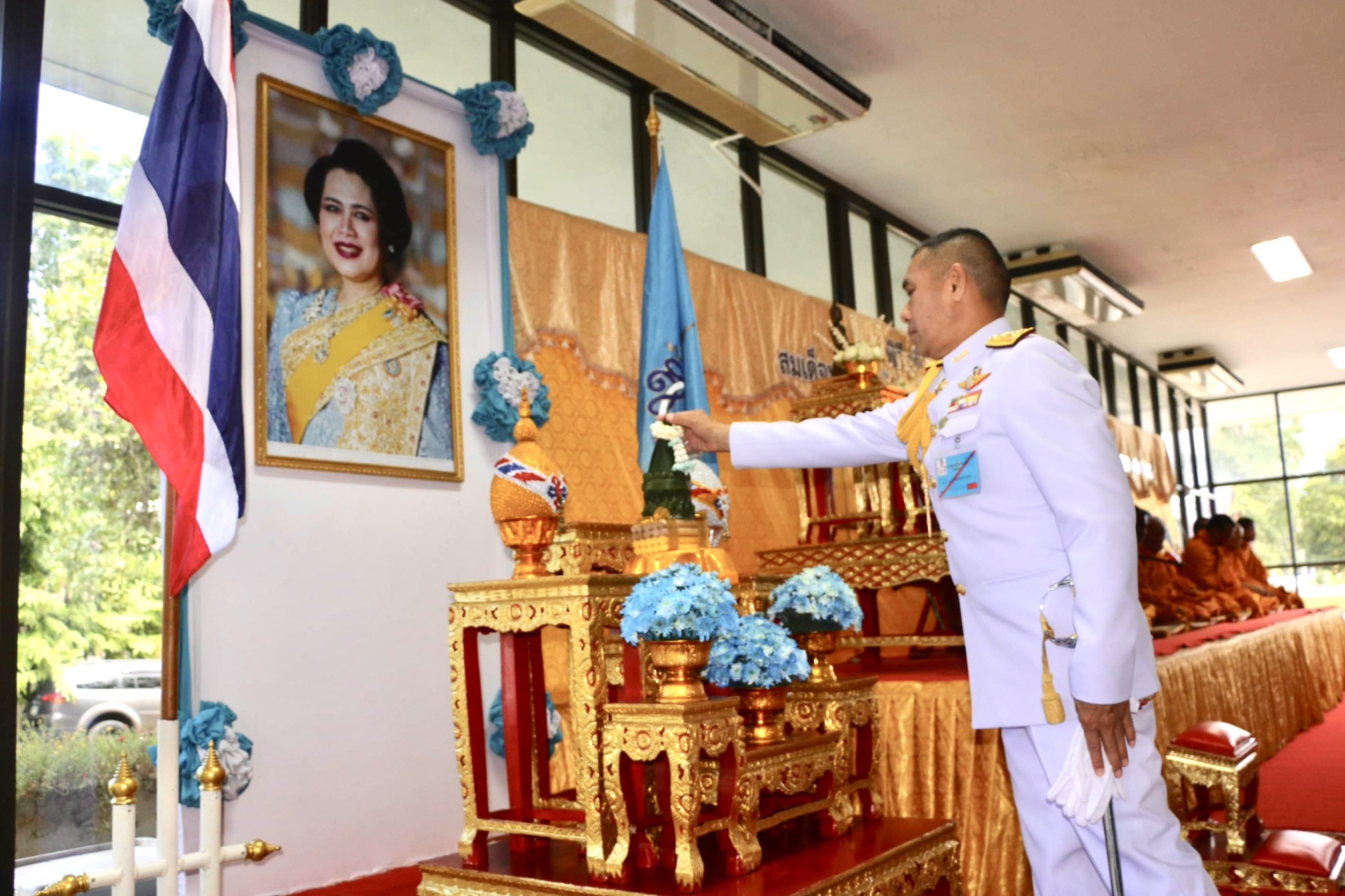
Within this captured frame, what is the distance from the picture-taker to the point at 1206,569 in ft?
23.7

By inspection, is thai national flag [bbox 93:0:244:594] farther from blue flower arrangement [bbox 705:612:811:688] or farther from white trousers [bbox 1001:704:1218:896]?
white trousers [bbox 1001:704:1218:896]

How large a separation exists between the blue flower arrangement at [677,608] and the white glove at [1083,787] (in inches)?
24.3

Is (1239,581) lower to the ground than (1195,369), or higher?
lower

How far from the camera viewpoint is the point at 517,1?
392 cm

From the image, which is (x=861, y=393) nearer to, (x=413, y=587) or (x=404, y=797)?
Answer: (x=413, y=587)

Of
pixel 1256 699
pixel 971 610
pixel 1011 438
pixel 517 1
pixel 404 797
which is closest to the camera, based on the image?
pixel 1011 438

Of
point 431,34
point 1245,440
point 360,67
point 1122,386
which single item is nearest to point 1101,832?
point 360,67

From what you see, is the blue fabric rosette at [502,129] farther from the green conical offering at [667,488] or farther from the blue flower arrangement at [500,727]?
the green conical offering at [667,488]

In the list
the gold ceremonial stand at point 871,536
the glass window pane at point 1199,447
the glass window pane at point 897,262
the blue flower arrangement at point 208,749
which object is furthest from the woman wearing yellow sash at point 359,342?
the glass window pane at point 1199,447

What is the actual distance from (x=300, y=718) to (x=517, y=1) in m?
2.56

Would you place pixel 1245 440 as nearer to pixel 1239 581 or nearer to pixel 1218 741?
pixel 1239 581

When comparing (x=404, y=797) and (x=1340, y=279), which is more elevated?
(x=1340, y=279)

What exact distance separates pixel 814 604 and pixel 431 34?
3.00m

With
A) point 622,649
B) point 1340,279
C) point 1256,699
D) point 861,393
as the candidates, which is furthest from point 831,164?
point 1340,279
